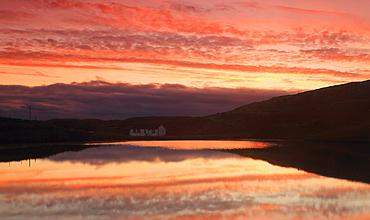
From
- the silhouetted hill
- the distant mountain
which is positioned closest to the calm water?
the distant mountain

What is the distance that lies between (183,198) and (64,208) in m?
6.38

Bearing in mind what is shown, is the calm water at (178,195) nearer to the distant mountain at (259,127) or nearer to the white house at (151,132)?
the distant mountain at (259,127)

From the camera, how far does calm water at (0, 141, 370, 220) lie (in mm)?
13961

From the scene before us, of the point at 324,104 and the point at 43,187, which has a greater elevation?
the point at 324,104

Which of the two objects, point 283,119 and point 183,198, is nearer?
point 183,198

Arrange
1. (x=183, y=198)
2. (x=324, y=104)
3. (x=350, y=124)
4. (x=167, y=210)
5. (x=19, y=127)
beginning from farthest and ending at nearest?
1. (x=324, y=104)
2. (x=350, y=124)
3. (x=19, y=127)
4. (x=183, y=198)
5. (x=167, y=210)

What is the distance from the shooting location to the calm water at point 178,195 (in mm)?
13961

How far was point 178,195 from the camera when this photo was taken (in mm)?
17609

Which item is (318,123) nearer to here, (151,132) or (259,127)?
(259,127)

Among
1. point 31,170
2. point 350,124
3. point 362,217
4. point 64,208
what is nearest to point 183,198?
point 64,208

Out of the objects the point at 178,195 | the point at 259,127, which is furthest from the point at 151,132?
the point at 178,195

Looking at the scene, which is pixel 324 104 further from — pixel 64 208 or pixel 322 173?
pixel 64 208

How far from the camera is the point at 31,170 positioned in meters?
28.5

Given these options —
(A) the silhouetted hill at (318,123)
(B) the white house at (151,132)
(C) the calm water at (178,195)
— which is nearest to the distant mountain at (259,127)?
(A) the silhouetted hill at (318,123)
